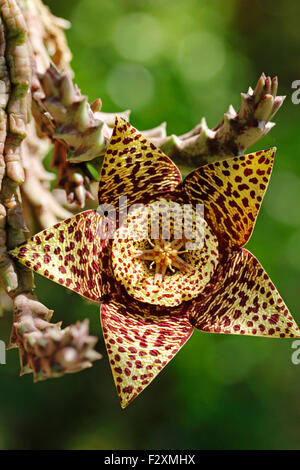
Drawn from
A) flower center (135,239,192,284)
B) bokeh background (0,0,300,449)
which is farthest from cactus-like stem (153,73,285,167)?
bokeh background (0,0,300,449)

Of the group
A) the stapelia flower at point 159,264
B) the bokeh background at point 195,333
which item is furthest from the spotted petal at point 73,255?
the bokeh background at point 195,333

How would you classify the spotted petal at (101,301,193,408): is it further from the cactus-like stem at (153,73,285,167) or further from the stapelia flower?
the cactus-like stem at (153,73,285,167)

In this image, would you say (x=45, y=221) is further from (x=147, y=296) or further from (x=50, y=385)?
(x=50, y=385)

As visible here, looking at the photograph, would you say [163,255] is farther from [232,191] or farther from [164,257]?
[232,191]

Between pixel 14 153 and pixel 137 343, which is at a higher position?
pixel 14 153

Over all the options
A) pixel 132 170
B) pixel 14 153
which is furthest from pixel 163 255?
pixel 14 153

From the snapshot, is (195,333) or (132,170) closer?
(132,170)
